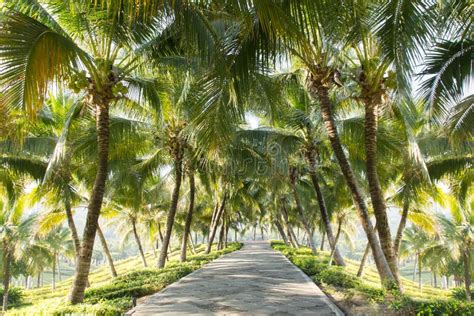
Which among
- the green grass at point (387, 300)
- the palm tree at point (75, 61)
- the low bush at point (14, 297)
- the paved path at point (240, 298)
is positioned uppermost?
the palm tree at point (75, 61)

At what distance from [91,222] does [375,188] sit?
20.3ft

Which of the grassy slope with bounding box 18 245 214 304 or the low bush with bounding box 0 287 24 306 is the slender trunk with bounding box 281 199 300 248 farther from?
the low bush with bounding box 0 287 24 306

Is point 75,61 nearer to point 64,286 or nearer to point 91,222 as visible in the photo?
point 91,222

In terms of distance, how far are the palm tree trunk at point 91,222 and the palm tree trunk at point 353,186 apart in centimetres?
518

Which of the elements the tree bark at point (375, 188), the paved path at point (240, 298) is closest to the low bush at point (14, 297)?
the paved path at point (240, 298)

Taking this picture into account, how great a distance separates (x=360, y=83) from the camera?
8.95 meters

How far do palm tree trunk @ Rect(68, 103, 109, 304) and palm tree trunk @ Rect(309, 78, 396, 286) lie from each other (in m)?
5.18

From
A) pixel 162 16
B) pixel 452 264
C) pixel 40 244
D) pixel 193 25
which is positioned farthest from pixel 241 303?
pixel 452 264

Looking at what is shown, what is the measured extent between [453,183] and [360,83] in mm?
10611

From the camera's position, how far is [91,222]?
304 inches

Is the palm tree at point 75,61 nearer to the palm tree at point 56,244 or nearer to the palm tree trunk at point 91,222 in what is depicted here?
the palm tree trunk at point 91,222

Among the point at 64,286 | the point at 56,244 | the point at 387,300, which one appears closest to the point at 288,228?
the point at 56,244

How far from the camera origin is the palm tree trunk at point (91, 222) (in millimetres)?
7509

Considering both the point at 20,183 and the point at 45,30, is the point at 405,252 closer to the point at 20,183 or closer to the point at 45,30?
the point at 20,183
